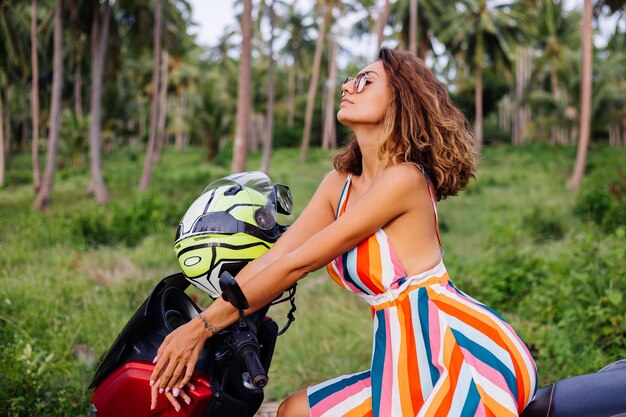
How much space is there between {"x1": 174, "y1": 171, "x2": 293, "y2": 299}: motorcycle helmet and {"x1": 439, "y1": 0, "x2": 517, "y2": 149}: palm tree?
27844 mm

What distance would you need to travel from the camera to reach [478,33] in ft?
95.8

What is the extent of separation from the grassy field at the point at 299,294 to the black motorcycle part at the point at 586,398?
2.95 feet

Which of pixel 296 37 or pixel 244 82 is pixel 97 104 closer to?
pixel 244 82

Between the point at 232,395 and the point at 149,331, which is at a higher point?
the point at 149,331

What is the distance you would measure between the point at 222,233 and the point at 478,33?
29967 millimetres

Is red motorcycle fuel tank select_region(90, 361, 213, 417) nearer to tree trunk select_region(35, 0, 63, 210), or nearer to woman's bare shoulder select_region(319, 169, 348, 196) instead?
woman's bare shoulder select_region(319, 169, 348, 196)

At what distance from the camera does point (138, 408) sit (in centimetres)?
142

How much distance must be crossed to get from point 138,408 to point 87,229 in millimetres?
8447

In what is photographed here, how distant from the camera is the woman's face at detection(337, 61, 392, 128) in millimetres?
1660

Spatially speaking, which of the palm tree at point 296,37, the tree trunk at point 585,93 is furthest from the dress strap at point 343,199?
the palm tree at point 296,37

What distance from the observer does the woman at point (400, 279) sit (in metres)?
1.39

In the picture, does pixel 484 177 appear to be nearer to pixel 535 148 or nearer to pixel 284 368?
pixel 535 148

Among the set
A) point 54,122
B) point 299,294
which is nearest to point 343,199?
point 299,294

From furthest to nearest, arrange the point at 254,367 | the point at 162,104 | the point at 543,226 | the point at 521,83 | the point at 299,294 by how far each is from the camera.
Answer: the point at 521,83, the point at 162,104, the point at 543,226, the point at 299,294, the point at 254,367
